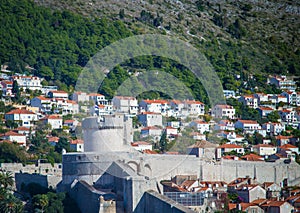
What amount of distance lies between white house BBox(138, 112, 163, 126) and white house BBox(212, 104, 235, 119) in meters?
3.65

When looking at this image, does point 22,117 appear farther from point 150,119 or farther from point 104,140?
point 104,140

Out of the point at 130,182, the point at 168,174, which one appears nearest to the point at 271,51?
the point at 168,174

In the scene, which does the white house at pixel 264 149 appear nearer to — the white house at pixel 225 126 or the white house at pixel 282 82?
the white house at pixel 225 126

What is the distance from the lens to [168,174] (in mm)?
47812

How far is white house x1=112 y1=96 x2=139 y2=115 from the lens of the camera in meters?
69.1

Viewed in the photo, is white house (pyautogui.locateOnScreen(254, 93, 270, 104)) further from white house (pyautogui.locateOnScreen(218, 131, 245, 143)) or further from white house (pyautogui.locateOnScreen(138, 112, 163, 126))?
white house (pyautogui.locateOnScreen(218, 131, 245, 143))

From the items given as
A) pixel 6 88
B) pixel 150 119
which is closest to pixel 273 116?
pixel 150 119

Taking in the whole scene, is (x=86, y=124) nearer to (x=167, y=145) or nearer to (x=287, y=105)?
(x=167, y=145)

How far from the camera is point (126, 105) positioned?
69750mm

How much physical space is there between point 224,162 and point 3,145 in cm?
1135

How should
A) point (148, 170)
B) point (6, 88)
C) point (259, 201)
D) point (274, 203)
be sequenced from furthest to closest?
point (6, 88) < point (148, 170) < point (259, 201) < point (274, 203)

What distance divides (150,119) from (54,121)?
18.9 feet

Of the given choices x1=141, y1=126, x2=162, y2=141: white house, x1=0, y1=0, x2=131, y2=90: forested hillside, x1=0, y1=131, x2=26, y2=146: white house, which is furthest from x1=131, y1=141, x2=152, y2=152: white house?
x1=0, y1=0, x2=131, y2=90: forested hillside

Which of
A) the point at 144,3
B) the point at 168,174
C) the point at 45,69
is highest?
the point at 144,3
